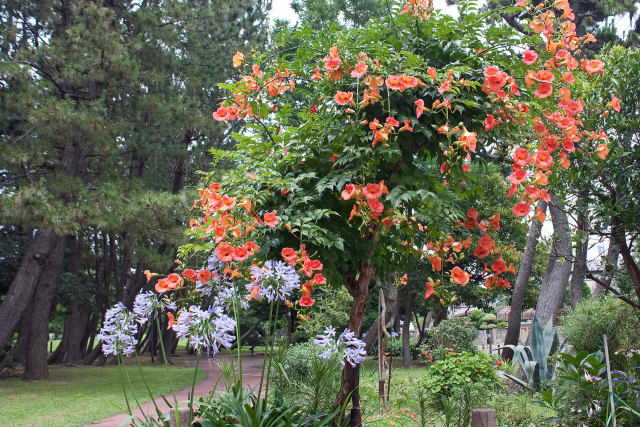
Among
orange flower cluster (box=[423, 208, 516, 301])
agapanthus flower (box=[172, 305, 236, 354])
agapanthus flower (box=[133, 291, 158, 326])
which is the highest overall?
orange flower cluster (box=[423, 208, 516, 301])

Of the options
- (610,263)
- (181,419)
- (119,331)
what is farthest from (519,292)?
(119,331)

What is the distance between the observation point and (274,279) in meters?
2.42

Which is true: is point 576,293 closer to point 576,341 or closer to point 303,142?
point 576,341

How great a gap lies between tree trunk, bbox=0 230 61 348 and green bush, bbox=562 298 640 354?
997 centimetres

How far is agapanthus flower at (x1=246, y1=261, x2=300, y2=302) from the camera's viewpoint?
2.41 m

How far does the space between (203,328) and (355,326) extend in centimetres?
131

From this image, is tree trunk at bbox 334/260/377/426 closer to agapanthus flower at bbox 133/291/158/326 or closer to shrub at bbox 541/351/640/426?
agapanthus flower at bbox 133/291/158/326

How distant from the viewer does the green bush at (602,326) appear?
7135 mm

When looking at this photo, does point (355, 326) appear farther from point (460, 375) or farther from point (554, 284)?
point (554, 284)

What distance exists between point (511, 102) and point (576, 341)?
659 cm

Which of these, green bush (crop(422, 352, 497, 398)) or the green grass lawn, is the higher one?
green bush (crop(422, 352, 497, 398))

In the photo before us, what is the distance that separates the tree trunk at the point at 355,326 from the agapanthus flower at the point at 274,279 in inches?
36.7

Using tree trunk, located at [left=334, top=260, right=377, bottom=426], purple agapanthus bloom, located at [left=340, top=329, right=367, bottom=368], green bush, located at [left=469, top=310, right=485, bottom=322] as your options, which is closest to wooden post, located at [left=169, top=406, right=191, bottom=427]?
purple agapanthus bloom, located at [left=340, top=329, right=367, bottom=368]

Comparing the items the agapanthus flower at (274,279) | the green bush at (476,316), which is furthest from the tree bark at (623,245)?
the green bush at (476,316)
